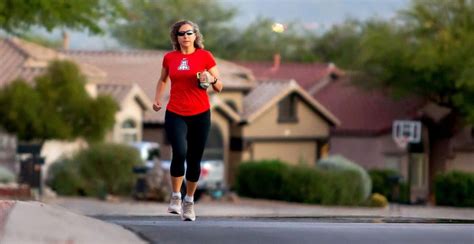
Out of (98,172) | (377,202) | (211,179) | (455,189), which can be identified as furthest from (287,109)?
(98,172)

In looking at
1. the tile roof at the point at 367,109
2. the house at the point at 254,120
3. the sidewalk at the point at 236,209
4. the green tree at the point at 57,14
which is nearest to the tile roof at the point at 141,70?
the house at the point at 254,120

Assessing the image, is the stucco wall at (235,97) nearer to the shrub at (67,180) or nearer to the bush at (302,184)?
the bush at (302,184)

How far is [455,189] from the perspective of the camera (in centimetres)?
4344

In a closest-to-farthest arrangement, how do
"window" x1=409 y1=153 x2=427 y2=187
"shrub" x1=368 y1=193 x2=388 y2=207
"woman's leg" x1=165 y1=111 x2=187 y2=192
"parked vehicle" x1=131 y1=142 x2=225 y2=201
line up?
1. "woman's leg" x1=165 y1=111 x2=187 y2=192
2. "parked vehicle" x1=131 y1=142 x2=225 y2=201
3. "shrub" x1=368 y1=193 x2=388 y2=207
4. "window" x1=409 y1=153 x2=427 y2=187

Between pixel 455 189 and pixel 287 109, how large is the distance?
13542 mm

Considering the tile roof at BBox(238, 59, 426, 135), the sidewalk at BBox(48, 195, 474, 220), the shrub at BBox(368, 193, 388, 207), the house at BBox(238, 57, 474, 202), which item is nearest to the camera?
the sidewalk at BBox(48, 195, 474, 220)

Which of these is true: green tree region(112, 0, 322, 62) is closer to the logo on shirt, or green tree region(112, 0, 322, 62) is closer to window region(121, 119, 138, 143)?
window region(121, 119, 138, 143)

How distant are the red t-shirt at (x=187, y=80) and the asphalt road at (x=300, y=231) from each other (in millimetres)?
1009

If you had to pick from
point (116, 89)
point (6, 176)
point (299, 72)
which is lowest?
point (6, 176)

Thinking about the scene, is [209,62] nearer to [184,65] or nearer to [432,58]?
[184,65]

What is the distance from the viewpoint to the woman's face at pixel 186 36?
460 inches

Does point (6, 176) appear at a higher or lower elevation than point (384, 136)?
lower

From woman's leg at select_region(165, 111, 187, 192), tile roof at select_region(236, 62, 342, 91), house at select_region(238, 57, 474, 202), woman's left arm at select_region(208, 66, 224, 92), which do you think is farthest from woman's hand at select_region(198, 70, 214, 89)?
tile roof at select_region(236, 62, 342, 91)

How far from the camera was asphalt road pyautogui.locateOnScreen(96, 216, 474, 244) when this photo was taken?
10.4 m
